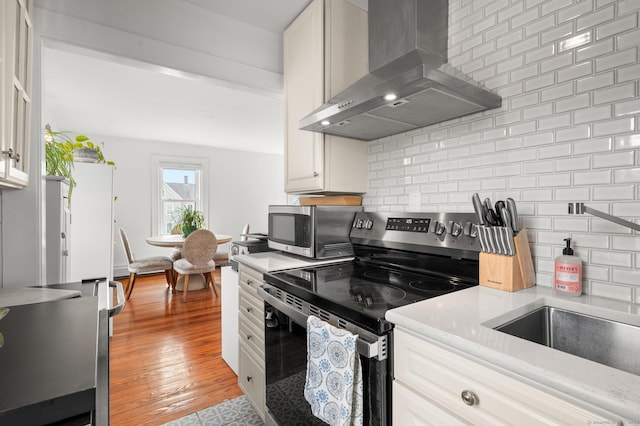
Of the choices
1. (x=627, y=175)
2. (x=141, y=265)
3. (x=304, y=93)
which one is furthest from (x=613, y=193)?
(x=141, y=265)

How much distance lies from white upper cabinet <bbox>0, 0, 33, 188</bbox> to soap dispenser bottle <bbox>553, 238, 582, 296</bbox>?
1953 millimetres

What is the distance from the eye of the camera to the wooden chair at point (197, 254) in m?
4.04

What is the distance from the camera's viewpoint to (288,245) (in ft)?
6.47

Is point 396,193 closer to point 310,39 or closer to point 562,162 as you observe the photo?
point 562,162

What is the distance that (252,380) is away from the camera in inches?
71.2

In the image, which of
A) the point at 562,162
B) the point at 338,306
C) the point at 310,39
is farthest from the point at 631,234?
the point at 310,39

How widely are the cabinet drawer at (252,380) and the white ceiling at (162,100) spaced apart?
183 cm

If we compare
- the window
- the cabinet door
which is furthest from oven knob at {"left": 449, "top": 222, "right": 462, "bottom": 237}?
the window

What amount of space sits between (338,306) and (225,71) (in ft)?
6.10

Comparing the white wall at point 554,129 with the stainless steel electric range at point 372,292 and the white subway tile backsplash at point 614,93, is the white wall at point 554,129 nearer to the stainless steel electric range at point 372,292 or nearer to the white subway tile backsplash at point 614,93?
the white subway tile backsplash at point 614,93

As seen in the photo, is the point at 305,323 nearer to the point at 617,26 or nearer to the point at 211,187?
the point at 617,26

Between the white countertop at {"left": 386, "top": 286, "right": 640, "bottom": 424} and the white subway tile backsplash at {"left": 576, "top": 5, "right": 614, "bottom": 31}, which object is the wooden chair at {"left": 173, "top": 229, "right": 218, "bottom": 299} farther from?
the white subway tile backsplash at {"left": 576, "top": 5, "right": 614, "bottom": 31}

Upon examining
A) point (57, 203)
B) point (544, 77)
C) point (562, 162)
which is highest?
point (544, 77)

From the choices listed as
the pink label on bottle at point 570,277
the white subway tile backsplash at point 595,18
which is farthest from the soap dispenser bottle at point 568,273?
the white subway tile backsplash at point 595,18
